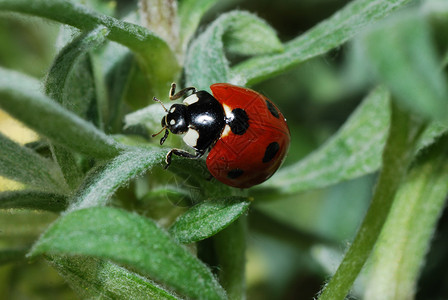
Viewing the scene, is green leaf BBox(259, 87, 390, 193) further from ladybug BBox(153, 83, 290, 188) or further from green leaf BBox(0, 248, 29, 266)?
green leaf BBox(0, 248, 29, 266)

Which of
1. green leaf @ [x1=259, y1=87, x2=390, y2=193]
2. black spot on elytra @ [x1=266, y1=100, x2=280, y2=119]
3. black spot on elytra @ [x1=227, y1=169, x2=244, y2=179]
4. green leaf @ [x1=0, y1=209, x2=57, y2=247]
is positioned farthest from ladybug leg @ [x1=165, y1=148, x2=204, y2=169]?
green leaf @ [x1=0, y1=209, x2=57, y2=247]

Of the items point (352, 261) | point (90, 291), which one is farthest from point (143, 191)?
point (352, 261)

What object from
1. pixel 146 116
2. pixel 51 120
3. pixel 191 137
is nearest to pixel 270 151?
pixel 191 137

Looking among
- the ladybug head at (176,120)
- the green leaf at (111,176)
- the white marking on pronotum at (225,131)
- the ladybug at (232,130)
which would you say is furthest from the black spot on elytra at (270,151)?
the green leaf at (111,176)

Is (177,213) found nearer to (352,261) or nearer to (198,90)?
(198,90)

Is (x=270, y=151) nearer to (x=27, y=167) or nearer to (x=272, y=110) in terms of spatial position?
(x=272, y=110)
